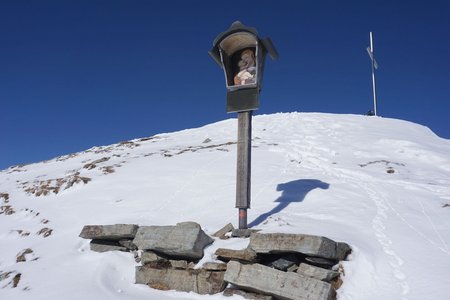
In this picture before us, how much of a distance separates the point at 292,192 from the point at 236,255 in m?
4.26

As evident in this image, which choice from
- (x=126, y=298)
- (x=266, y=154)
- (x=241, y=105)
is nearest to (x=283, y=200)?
(x=241, y=105)

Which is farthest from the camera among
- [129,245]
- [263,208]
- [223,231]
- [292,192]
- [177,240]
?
[292,192]

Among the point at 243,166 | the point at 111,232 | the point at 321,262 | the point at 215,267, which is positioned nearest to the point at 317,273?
the point at 321,262

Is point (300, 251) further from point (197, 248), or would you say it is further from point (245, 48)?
point (245, 48)

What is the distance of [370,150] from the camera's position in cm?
1744

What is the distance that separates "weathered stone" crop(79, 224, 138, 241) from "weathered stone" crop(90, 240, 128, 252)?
144mm

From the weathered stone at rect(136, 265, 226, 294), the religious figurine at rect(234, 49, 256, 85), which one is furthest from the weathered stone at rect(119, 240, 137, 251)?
the religious figurine at rect(234, 49, 256, 85)

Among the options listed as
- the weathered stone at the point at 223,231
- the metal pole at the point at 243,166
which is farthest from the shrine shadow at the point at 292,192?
the metal pole at the point at 243,166

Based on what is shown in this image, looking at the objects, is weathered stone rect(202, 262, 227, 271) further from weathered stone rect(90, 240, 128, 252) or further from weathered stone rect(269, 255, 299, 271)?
weathered stone rect(90, 240, 128, 252)

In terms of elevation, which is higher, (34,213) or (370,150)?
(370,150)

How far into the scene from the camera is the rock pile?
5984 mm

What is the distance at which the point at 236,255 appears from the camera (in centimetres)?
664

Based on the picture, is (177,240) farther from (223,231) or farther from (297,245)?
(297,245)

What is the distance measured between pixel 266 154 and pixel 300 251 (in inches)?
409
